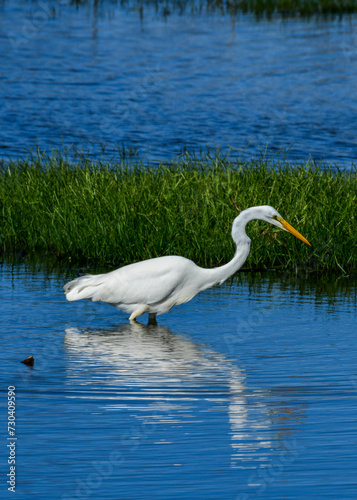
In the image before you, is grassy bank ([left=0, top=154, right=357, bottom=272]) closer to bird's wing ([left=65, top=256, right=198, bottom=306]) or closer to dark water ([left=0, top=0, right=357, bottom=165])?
bird's wing ([left=65, top=256, right=198, bottom=306])

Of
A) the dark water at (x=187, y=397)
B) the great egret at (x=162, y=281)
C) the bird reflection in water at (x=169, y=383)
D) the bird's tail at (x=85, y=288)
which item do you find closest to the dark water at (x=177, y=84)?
the bird's tail at (x=85, y=288)

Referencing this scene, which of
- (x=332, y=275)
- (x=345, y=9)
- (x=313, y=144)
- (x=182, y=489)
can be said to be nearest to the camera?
(x=182, y=489)

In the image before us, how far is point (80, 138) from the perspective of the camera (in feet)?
61.1

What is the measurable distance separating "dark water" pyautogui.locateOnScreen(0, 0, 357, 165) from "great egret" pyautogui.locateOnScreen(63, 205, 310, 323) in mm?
7392

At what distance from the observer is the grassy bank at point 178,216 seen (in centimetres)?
998

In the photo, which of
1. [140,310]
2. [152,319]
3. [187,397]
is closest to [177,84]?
[152,319]

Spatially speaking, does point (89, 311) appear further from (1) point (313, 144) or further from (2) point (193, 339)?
(1) point (313, 144)

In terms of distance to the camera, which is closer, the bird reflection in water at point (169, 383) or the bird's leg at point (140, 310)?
the bird reflection in water at point (169, 383)

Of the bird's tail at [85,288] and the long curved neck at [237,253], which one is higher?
the long curved neck at [237,253]

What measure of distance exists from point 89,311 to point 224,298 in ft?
4.04

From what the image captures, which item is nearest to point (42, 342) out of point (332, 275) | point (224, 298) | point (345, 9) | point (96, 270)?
point (224, 298)

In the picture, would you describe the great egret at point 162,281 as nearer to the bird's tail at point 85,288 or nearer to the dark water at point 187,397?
the bird's tail at point 85,288

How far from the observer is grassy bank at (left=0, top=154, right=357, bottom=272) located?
9984 mm

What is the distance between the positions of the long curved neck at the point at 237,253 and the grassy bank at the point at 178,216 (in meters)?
1.89
